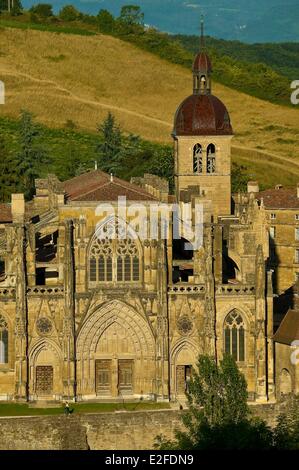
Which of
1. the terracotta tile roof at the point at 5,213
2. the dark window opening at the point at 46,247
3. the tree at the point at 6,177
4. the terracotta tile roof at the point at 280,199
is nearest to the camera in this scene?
the dark window opening at the point at 46,247

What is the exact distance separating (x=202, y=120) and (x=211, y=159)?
2060 millimetres

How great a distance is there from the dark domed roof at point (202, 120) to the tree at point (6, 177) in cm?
2656

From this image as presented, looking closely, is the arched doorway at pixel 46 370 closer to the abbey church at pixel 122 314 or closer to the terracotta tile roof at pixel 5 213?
the abbey church at pixel 122 314

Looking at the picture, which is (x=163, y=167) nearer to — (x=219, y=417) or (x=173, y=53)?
(x=219, y=417)

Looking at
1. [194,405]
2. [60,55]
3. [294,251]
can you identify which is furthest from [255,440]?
[60,55]

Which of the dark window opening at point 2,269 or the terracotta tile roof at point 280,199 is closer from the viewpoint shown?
the dark window opening at point 2,269

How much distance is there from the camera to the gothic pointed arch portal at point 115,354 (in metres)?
83.3

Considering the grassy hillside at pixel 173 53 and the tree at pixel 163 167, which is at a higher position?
the grassy hillside at pixel 173 53

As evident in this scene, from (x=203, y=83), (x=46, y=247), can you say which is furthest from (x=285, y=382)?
(x=203, y=83)

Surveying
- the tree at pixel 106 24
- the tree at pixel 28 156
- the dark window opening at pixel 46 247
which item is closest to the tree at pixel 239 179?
the tree at pixel 28 156

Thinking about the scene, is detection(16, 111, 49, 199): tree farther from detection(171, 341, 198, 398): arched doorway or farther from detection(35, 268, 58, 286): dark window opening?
detection(171, 341, 198, 398): arched doorway

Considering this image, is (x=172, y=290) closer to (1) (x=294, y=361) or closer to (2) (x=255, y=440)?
(1) (x=294, y=361)

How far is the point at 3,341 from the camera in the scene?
8281cm
